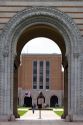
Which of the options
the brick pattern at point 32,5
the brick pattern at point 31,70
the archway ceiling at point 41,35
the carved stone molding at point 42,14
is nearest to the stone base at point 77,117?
the carved stone molding at point 42,14

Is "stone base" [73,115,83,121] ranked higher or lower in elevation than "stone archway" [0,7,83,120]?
lower

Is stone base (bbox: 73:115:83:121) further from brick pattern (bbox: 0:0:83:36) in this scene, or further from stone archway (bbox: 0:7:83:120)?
brick pattern (bbox: 0:0:83:36)

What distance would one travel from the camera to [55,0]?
34.3 meters

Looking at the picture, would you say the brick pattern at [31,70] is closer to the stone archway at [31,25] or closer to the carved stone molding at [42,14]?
the stone archway at [31,25]

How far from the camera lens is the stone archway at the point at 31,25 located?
111 feet

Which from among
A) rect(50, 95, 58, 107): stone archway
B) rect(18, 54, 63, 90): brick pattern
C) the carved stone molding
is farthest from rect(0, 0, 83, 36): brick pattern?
rect(50, 95, 58, 107): stone archway

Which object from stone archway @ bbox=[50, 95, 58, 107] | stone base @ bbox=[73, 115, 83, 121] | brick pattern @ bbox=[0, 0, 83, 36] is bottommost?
stone archway @ bbox=[50, 95, 58, 107]

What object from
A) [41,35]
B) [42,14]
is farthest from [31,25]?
[41,35]

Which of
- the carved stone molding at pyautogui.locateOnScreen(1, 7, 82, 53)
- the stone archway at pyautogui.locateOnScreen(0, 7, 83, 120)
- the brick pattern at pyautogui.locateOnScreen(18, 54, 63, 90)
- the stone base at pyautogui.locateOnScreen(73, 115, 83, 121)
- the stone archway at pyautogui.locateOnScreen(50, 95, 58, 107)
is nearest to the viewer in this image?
the stone base at pyautogui.locateOnScreen(73, 115, 83, 121)

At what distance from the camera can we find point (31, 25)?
34812 mm

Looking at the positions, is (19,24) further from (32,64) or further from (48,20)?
(32,64)

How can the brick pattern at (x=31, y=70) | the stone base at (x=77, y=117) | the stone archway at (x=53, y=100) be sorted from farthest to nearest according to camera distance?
the stone archway at (x=53, y=100) → the brick pattern at (x=31, y=70) → the stone base at (x=77, y=117)

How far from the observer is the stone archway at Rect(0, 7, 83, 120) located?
33.8 metres

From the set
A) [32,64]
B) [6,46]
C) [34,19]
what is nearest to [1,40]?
[6,46]
